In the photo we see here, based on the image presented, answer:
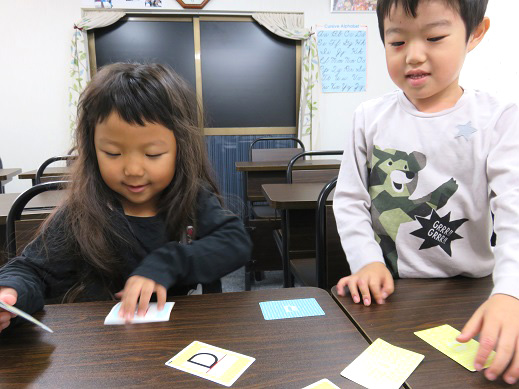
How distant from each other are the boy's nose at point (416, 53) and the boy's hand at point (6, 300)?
789 millimetres

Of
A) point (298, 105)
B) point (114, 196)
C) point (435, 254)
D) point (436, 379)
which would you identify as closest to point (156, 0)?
point (298, 105)

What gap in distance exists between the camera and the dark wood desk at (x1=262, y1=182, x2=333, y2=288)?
5.09 ft

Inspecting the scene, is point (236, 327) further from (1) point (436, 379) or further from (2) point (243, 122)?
(2) point (243, 122)

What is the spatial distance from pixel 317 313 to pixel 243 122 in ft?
13.6

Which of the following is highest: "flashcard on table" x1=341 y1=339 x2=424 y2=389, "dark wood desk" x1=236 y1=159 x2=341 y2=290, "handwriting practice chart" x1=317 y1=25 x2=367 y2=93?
"handwriting practice chart" x1=317 y1=25 x2=367 y2=93

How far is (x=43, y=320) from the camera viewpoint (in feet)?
2.02

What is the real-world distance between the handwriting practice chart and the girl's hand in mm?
4307

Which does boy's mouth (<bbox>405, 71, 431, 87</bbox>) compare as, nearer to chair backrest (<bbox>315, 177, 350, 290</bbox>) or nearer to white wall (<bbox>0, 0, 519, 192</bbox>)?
chair backrest (<bbox>315, 177, 350, 290</bbox>)

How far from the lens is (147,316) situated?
62 centimetres

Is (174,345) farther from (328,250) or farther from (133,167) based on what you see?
(328,250)

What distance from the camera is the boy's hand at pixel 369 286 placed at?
654 mm

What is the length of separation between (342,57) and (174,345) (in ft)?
15.1

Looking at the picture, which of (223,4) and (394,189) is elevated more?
(223,4)

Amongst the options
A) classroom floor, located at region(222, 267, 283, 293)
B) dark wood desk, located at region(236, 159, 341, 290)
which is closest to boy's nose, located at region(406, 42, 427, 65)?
dark wood desk, located at region(236, 159, 341, 290)
